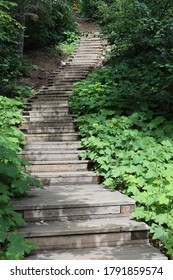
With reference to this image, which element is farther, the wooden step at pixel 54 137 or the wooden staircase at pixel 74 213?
the wooden step at pixel 54 137

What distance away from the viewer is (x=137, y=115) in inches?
296

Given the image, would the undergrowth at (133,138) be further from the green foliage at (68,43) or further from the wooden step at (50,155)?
the green foliage at (68,43)

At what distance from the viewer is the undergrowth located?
A: 14.6ft

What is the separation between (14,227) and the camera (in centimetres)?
392

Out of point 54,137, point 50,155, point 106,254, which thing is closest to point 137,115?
point 54,137

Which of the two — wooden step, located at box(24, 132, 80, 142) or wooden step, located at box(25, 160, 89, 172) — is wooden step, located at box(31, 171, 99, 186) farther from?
wooden step, located at box(24, 132, 80, 142)

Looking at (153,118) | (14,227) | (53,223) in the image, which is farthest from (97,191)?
(153,118)

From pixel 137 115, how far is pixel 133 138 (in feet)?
3.67

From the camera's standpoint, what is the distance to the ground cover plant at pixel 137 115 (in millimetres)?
4637

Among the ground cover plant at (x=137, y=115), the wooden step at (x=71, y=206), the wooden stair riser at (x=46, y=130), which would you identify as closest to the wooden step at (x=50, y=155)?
the ground cover plant at (x=137, y=115)

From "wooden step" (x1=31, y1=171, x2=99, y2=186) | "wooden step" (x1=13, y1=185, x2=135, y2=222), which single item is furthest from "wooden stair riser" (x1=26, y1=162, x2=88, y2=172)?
"wooden step" (x1=13, y1=185, x2=135, y2=222)

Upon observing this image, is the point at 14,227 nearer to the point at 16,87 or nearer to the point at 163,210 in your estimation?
the point at 163,210
